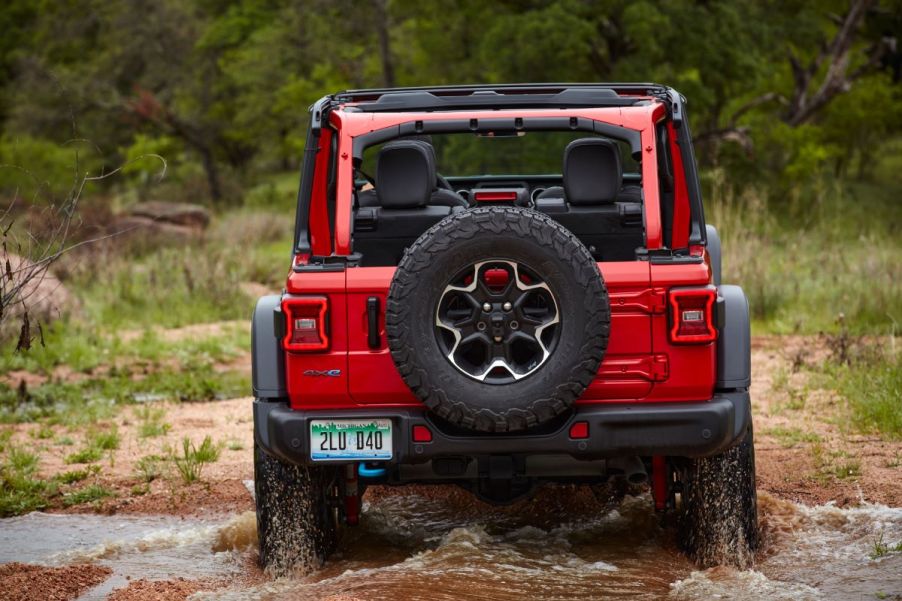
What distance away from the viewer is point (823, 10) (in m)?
27.5

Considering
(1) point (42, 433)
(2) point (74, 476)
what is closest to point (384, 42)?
(1) point (42, 433)

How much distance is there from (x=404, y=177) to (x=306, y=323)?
0.89 m

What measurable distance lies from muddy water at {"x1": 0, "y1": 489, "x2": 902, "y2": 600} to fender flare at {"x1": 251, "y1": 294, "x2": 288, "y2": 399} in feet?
2.65

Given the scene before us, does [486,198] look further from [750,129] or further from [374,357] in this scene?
[750,129]

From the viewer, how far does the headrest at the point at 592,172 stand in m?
5.03

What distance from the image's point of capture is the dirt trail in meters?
5.08

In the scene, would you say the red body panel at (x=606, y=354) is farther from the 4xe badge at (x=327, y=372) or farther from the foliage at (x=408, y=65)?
the foliage at (x=408, y=65)

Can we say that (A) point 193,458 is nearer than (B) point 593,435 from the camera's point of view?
No

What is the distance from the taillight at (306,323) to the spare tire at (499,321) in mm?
360

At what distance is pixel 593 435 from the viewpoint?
14.8ft

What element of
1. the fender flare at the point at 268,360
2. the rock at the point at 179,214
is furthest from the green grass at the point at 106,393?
the rock at the point at 179,214

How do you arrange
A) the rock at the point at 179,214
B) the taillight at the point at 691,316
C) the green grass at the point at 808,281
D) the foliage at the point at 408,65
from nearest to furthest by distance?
the taillight at the point at 691,316 → the green grass at the point at 808,281 → the foliage at the point at 408,65 → the rock at the point at 179,214

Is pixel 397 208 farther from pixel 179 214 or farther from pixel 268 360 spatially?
pixel 179 214

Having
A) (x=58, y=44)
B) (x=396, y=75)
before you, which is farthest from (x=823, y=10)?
(x=58, y=44)
